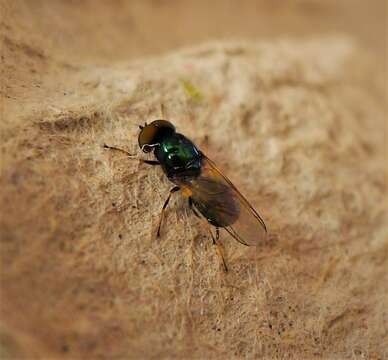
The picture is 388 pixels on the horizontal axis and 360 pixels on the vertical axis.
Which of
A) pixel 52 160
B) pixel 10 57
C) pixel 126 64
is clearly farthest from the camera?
pixel 126 64

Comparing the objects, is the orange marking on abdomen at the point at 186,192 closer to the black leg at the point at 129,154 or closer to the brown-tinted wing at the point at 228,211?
the brown-tinted wing at the point at 228,211

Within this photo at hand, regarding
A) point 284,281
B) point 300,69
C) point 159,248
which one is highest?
point 300,69

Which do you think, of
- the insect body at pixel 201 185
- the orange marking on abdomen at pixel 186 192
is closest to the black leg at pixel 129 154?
the insect body at pixel 201 185

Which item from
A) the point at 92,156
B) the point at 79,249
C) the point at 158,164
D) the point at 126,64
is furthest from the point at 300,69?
the point at 79,249

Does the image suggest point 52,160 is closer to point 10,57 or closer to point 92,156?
point 92,156

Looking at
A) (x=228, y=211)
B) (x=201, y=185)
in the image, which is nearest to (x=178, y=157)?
(x=201, y=185)

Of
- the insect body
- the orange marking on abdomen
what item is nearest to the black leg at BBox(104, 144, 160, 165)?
the insect body
